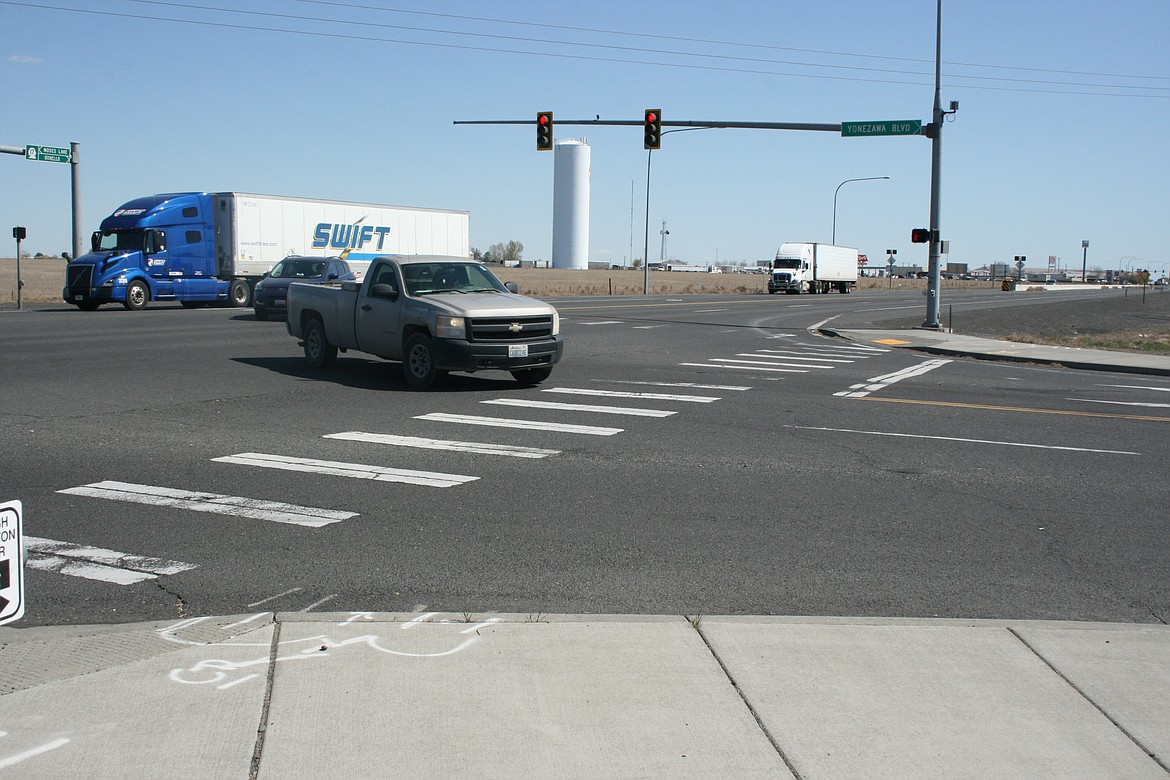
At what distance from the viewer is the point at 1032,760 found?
4250 millimetres

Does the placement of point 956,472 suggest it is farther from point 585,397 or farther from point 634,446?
point 585,397

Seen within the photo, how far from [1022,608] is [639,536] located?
2.53 metres

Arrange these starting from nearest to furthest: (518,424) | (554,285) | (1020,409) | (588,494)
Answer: (588,494)
(518,424)
(1020,409)
(554,285)

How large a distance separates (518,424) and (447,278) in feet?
14.4

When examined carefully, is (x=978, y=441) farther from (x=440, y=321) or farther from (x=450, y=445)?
(x=440, y=321)

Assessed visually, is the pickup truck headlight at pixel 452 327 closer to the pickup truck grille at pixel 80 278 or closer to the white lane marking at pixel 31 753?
the white lane marking at pixel 31 753

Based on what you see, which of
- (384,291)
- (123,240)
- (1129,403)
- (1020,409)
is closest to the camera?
(1020,409)

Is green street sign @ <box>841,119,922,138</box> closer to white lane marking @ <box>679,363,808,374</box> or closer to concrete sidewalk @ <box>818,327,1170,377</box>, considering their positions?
concrete sidewalk @ <box>818,327,1170,377</box>

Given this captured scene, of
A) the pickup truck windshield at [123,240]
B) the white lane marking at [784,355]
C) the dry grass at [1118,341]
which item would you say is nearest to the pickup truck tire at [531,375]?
the white lane marking at [784,355]

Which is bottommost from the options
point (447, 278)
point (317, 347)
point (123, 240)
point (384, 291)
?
point (317, 347)

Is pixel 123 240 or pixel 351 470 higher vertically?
pixel 123 240

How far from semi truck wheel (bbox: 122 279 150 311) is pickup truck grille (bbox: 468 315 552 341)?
2422 cm

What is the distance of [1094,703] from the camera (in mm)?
4797

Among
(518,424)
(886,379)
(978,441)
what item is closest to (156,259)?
(886,379)
